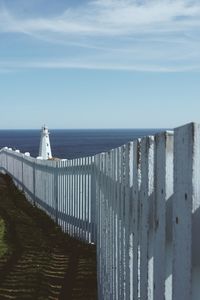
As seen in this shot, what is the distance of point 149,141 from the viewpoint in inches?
107

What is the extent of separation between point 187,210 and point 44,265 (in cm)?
592

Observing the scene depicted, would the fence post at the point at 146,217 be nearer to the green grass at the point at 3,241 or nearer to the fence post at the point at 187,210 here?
→ the fence post at the point at 187,210

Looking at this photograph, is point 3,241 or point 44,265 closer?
point 44,265

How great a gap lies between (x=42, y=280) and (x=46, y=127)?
20556mm

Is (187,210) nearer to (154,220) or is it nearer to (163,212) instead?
(163,212)

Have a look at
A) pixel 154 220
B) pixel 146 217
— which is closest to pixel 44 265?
pixel 146 217

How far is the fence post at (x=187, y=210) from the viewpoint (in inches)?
73.9

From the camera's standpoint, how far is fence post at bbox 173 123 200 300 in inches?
73.9

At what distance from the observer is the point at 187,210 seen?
195 centimetres

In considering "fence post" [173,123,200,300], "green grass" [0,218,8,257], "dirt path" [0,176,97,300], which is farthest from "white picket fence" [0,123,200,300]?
"green grass" [0,218,8,257]

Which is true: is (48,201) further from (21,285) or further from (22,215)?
(21,285)

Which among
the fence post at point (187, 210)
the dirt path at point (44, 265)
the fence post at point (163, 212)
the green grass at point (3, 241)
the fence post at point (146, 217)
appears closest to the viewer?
the fence post at point (187, 210)

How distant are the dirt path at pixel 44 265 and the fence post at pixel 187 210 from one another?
4.31m

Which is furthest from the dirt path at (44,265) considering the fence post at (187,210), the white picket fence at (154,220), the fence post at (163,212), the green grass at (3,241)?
the fence post at (187,210)
